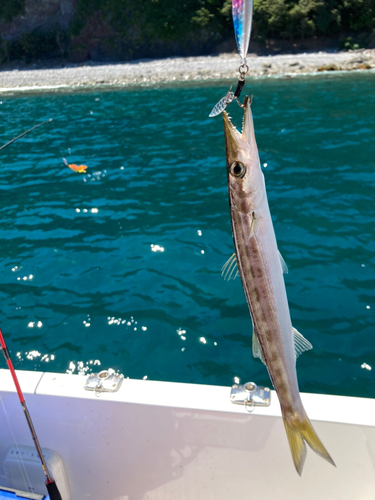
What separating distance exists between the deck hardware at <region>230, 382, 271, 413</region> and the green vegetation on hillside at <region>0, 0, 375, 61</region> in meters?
41.7

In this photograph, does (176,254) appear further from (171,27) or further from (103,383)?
(171,27)

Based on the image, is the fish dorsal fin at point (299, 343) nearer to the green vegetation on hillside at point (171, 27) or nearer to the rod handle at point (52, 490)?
the rod handle at point (52, 490)

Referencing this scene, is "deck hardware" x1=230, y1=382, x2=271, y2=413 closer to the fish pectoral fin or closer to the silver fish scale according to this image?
the fish pectoral fin

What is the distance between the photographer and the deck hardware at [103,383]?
128 inches

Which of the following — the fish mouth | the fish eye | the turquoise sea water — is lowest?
the turquoise sea water

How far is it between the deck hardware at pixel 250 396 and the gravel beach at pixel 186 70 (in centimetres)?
3192

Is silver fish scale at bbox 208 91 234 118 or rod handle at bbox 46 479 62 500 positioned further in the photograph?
rod handle at bbox 46 479 62 500

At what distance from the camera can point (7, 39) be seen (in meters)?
52.8

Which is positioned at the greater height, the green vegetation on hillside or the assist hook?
the green vegetation on hillside

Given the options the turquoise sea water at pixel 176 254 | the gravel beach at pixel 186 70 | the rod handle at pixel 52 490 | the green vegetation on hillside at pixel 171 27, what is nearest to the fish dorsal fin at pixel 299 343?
the rod handle at pixel 52 490

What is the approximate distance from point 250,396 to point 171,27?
49.3 m

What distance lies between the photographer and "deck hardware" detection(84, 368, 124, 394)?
326cm

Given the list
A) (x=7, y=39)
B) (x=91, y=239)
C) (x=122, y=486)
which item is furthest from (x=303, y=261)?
(x=7, y=39)

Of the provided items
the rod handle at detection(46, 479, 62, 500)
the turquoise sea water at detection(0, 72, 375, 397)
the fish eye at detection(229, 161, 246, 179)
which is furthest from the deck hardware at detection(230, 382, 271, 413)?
the turquoise sea water at detection(0, 72, 375, 397)
